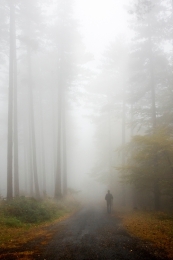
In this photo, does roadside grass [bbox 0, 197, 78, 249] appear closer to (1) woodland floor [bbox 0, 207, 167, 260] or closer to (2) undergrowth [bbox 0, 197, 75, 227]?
(2) undergrowth [bbox 0, 197, 75, 227]

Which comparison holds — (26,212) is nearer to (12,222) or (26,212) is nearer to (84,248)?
(12,222)

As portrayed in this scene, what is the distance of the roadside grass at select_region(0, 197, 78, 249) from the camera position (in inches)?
300

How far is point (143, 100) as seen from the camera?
23516 millimetres

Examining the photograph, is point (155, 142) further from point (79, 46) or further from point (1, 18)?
point (1, 18)

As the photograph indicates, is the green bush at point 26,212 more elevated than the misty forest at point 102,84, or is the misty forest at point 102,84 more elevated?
the misty forest at point 102,84

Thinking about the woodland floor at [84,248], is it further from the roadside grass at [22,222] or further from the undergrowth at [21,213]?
the undergrowth at [21,213]

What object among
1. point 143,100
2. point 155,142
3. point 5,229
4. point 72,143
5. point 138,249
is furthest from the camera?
point 72,143

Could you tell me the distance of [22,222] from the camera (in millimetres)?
10336

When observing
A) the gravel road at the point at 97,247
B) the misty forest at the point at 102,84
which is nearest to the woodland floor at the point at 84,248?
the gravel road at the point at 97,247

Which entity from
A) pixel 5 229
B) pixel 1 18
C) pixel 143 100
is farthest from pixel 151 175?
pixel 1 18

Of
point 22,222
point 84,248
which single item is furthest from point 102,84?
point 84,248

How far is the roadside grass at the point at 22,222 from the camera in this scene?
763cm

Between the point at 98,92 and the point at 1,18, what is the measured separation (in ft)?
44.7

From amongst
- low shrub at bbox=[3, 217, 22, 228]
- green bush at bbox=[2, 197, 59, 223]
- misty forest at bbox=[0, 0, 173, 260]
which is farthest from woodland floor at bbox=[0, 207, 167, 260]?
misty forest at bbox=[0, 0, 173, 260]
